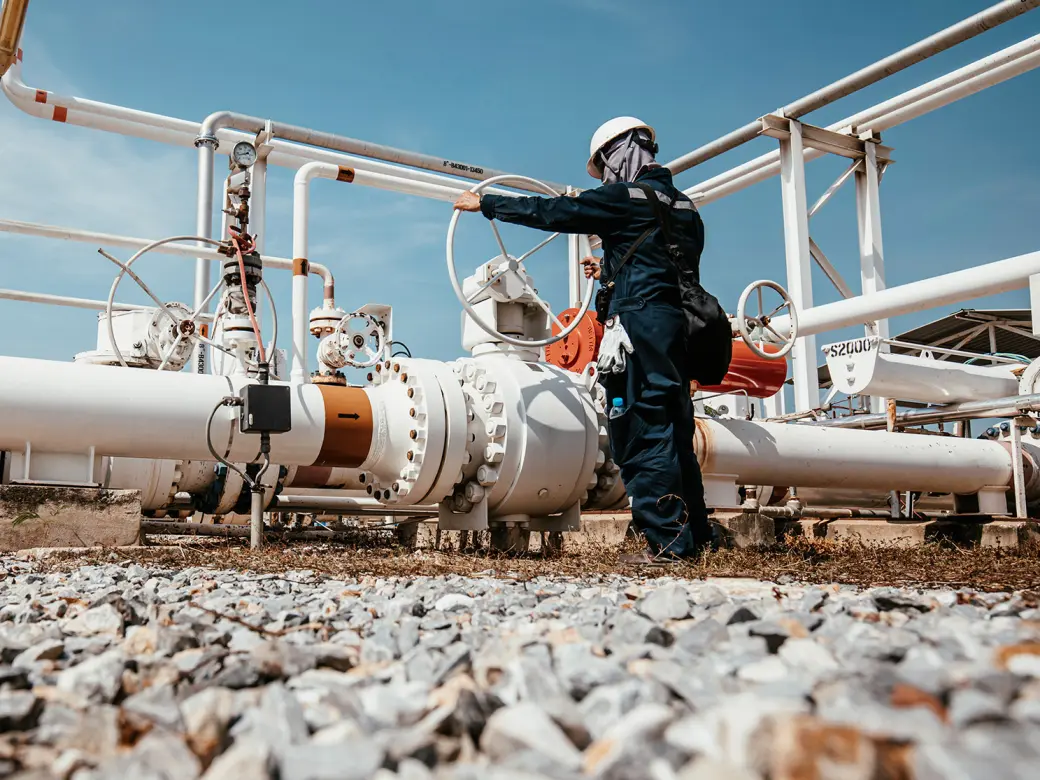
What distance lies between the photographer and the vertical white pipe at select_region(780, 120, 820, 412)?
7.07m

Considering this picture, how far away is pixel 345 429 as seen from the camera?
4047 millimetres

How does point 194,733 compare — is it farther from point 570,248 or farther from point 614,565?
point 570,248

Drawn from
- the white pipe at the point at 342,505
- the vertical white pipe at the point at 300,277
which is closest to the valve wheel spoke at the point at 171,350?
the vertical white pipe at the point at 300,277

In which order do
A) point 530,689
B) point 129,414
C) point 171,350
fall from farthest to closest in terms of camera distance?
point 171,350 < point 129,414 < point 530,689

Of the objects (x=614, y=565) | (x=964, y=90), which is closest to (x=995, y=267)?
(x=614, y=565)

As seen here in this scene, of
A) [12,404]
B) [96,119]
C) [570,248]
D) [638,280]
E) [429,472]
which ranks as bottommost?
[429,472]

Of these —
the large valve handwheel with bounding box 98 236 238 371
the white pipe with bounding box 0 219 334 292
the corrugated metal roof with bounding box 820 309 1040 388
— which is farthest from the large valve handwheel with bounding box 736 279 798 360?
the corrugated metal roof with bounding box 820 309 1040 388

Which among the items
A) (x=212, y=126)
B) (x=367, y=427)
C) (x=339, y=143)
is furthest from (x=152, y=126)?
(x=367, y=427)

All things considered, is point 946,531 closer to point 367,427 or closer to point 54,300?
point 367,427

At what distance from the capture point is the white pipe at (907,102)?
614 centimetres

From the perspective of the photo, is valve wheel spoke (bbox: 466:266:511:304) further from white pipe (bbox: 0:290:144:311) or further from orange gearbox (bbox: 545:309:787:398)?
white pipe (bbox: 0:290:144:311)

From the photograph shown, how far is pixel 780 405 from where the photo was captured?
8.51m

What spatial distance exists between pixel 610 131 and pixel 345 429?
175cm

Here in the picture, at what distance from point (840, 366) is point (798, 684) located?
5.59 meters
